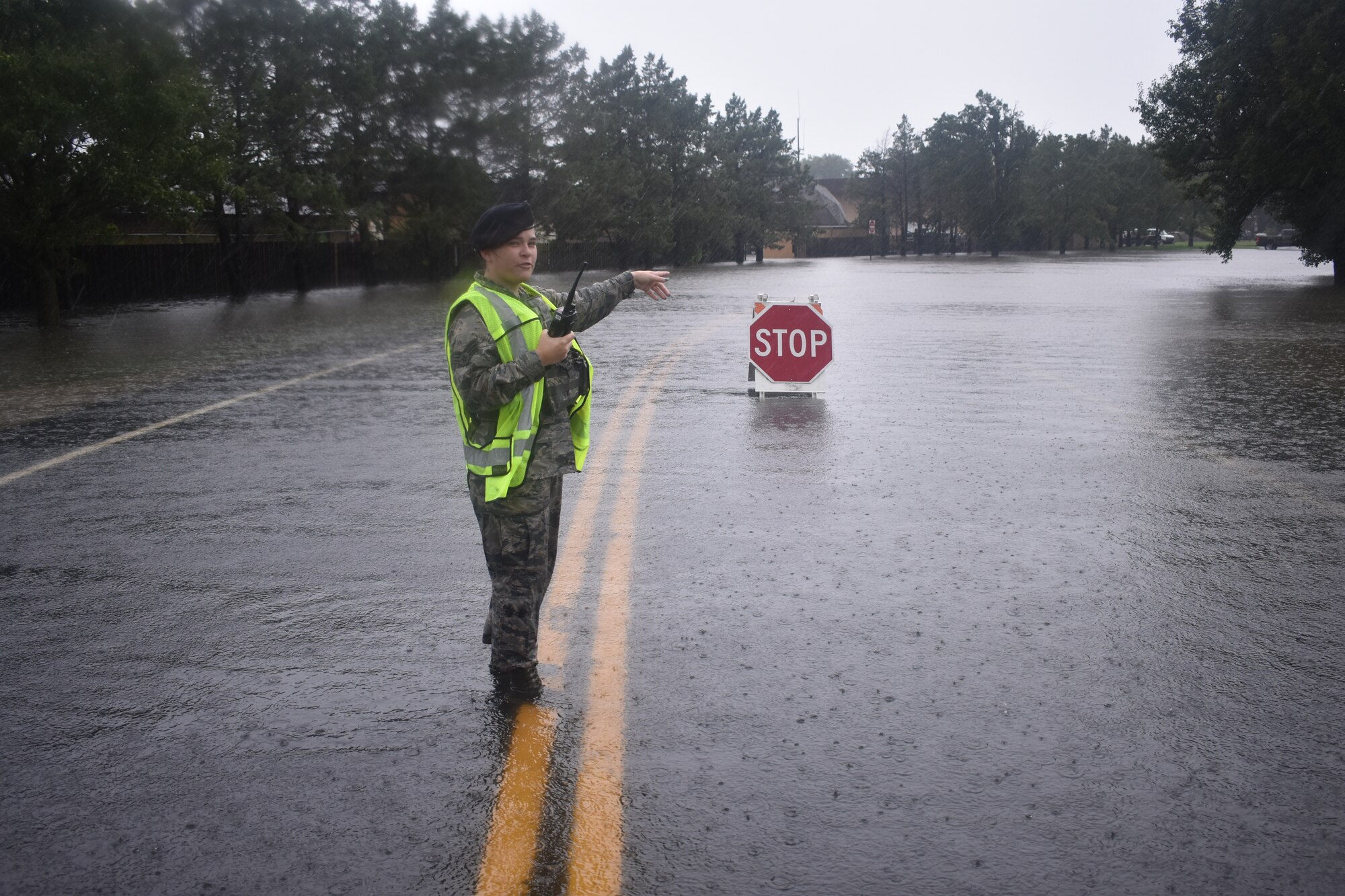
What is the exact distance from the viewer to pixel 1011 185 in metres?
105

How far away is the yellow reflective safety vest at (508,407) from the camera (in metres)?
4.55

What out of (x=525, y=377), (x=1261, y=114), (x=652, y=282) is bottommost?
(x=525, y=377)

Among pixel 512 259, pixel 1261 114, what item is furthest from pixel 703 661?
pixel 1261 114

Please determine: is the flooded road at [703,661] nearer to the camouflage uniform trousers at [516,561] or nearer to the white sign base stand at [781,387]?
the camouflage uniform trousers at [516,561]

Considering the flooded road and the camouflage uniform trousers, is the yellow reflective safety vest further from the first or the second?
the flooded road

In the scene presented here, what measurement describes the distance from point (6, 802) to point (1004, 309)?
2558 cm

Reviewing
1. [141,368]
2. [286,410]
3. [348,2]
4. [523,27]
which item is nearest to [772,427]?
[286,410]

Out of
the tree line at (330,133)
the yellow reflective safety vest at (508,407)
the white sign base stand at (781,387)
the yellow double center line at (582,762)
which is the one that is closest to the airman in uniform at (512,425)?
the yellow reflective safety vest at (508,407)

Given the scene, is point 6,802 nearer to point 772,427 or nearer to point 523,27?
point 772,427

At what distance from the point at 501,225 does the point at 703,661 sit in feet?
5.38

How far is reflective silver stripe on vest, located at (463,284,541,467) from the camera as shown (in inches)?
180

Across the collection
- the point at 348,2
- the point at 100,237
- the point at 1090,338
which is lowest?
the point at 1090,338

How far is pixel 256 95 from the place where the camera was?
36656mm

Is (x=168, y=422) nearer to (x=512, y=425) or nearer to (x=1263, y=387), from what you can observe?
(x=512, y=425)
